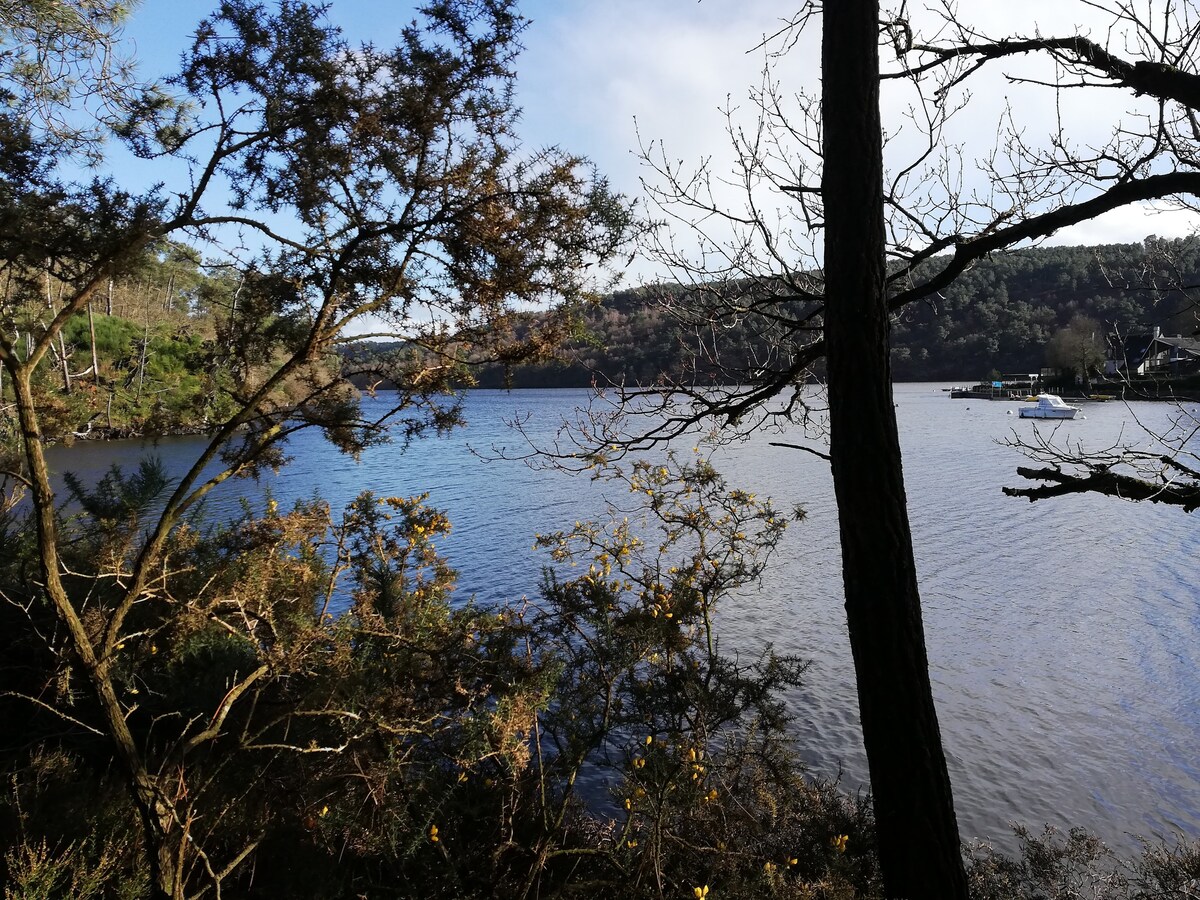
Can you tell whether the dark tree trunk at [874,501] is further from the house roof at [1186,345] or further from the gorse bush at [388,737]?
the house roof at [1186,345]

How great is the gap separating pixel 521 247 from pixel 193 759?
3815mm

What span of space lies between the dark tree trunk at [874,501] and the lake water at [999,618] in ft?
9.72

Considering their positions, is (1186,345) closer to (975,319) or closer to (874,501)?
(874,501)

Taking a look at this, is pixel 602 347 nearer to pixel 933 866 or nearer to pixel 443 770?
pixel 443 770

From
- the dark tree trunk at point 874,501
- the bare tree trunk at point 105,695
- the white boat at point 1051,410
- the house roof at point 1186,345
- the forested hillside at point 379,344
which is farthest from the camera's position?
the white boat at point 1051,410

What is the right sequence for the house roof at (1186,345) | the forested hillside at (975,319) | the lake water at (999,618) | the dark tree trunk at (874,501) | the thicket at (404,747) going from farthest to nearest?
the lake water at (999,618), the house roof at (1186,345), the forested hillside at (975,319), the thicket at (404,747), the dark tree trunk at (874,501)

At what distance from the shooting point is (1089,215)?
387 cm

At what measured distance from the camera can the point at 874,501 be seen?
327 centimetres

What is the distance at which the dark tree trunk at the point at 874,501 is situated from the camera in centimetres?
317

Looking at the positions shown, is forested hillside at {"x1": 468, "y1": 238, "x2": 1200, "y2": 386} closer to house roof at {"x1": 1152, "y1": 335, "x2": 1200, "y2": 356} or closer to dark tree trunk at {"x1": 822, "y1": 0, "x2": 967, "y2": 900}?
house roof at {"x1": 1152, "y1": 335, "x2": 1200, "y2": 356}

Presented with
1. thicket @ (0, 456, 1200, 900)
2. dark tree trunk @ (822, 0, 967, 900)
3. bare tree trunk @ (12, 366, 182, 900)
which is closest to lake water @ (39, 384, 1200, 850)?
thicket @ (0, 456, 1200, 900)

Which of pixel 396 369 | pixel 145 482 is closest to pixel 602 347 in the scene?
pixel 396 369

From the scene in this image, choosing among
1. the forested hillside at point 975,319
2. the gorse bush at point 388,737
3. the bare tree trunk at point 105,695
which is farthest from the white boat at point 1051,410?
the bare tree trunk at point 105,695

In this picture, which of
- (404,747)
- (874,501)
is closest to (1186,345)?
(874,501)
